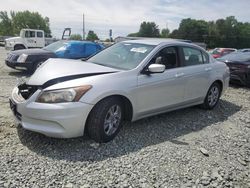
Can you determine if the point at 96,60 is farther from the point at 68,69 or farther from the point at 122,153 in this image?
the point at 122,153

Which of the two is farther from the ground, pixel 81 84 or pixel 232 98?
pixel 81 84

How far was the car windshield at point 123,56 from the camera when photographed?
185 inches

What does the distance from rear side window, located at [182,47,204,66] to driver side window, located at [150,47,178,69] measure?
0.31m

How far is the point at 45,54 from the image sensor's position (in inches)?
406

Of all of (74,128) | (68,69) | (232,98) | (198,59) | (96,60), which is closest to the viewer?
(74,128)

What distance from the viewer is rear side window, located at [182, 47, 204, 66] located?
5541 mm

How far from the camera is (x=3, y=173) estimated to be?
3.19 metres

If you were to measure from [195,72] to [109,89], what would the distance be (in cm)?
233

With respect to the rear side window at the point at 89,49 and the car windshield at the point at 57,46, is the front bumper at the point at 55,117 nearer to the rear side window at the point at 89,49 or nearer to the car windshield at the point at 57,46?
the car windshield at the point at 57,46

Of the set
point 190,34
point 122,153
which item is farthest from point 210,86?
point 190,34

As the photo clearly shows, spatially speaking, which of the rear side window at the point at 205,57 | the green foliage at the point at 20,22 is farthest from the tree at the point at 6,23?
the rear side window at the point at 205,57

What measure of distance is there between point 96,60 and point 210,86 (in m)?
2.65

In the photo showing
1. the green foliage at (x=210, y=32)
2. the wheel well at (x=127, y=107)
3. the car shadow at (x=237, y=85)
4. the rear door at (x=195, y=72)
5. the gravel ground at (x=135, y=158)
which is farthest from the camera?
the green foliage at (x=210, y=32)

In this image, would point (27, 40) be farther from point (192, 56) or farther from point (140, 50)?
point (140, 50)
